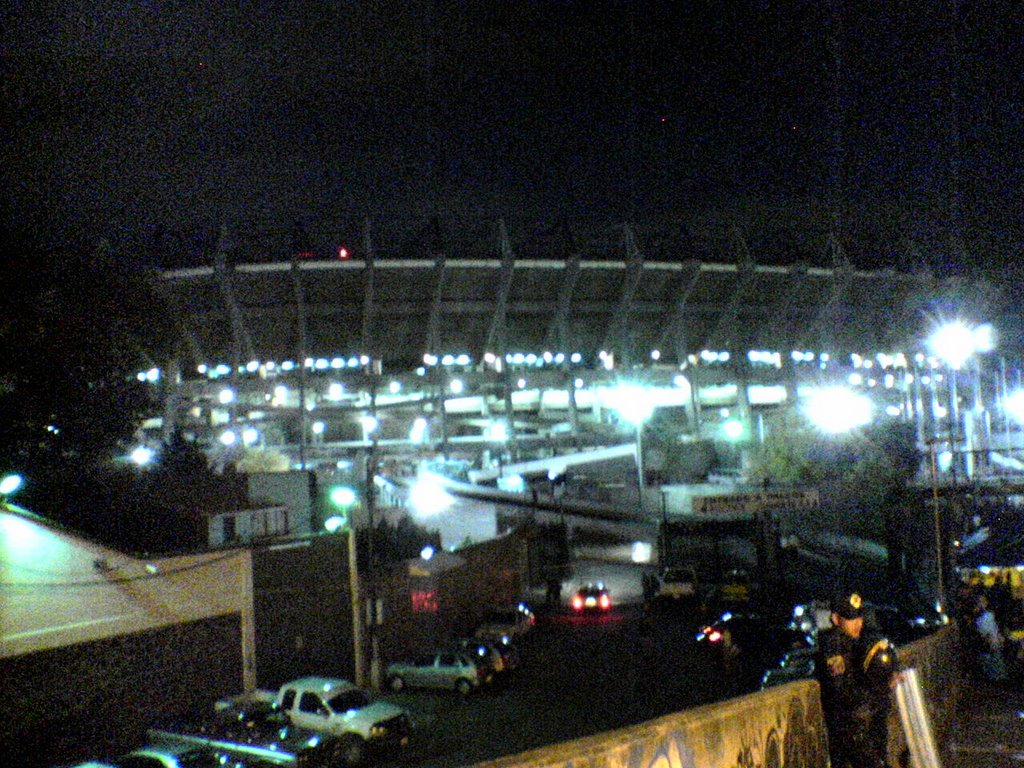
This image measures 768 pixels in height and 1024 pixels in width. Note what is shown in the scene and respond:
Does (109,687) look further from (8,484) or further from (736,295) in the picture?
(736,295)

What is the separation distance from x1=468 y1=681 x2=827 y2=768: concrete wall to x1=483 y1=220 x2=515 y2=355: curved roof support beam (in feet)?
157

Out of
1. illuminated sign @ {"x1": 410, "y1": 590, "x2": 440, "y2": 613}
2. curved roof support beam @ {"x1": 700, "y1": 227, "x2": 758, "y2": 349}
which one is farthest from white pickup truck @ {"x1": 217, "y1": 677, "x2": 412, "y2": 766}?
curved roof support beam @ {"x1": 700, "y1": 227, "x2": 758, "y2": 349}

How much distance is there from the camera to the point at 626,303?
58438 millimetres

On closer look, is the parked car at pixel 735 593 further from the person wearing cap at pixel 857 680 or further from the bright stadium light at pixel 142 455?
the person wearing cap at pixel 857 680

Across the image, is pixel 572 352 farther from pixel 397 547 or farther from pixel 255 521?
pixel 255 521

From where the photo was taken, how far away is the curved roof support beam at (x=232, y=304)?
4759 centimetres

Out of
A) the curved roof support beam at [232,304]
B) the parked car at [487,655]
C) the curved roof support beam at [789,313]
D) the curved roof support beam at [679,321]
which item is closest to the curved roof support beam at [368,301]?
the curved roof support beam at [232,304]

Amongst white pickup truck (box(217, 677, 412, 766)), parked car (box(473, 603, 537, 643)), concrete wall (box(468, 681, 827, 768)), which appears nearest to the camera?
concrete wall (box(468, 681, 827, 768))

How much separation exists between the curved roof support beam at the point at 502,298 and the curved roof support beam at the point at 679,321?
38.7 ft

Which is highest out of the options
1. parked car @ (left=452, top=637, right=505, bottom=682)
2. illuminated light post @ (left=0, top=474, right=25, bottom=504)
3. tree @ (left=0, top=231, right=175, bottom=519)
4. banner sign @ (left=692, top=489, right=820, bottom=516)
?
tree @ (left=0, top=231, right=175, bottom=519)

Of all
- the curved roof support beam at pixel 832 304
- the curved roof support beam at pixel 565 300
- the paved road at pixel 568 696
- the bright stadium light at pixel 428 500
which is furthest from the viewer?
the curved roof support beam at pixel 832 304

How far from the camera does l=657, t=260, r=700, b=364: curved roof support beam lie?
5925 cm

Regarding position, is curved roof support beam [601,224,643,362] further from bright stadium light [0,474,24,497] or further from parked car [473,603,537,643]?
bright stadium light [0,474,24,497]

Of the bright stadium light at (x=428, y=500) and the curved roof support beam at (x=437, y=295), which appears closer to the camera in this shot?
the bright stadium light at (x=428, y=500)
